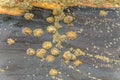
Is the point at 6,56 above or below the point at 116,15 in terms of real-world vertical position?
below

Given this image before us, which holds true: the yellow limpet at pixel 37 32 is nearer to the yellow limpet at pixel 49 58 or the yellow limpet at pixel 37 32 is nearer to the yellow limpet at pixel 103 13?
the yellow limpet at pixel 49 58

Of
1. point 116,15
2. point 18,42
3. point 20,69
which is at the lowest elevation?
point 20,69

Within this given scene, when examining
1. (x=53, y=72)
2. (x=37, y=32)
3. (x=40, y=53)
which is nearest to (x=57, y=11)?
(x=37, y=32)

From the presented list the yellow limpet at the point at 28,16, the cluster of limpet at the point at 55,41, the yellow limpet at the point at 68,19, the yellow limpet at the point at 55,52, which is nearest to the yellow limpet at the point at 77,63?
the cluster of limpet at the point at 55,41

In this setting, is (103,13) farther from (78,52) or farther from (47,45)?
(47,45)

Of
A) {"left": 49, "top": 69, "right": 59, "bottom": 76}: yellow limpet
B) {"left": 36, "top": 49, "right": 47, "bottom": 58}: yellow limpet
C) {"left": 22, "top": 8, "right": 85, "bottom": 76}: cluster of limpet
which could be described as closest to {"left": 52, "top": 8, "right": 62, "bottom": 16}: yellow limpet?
{"left": 22, "top": 8, "right": 85, "bottom": 76}: cluster of limpet

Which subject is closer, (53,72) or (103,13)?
(53,72)

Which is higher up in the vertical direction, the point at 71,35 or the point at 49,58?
the point at 71,35

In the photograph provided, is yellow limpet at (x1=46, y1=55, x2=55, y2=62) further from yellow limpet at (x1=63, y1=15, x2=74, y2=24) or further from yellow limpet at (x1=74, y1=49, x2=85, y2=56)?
yellow limpet at (x1=63, y1=15, x2=74, y2=24)

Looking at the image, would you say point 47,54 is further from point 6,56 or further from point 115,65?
point 115,65

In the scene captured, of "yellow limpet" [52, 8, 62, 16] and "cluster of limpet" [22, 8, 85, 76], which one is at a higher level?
"yellow limpet" [52, 8, 62, 16]

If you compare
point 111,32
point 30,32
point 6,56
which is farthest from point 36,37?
point 111,32
